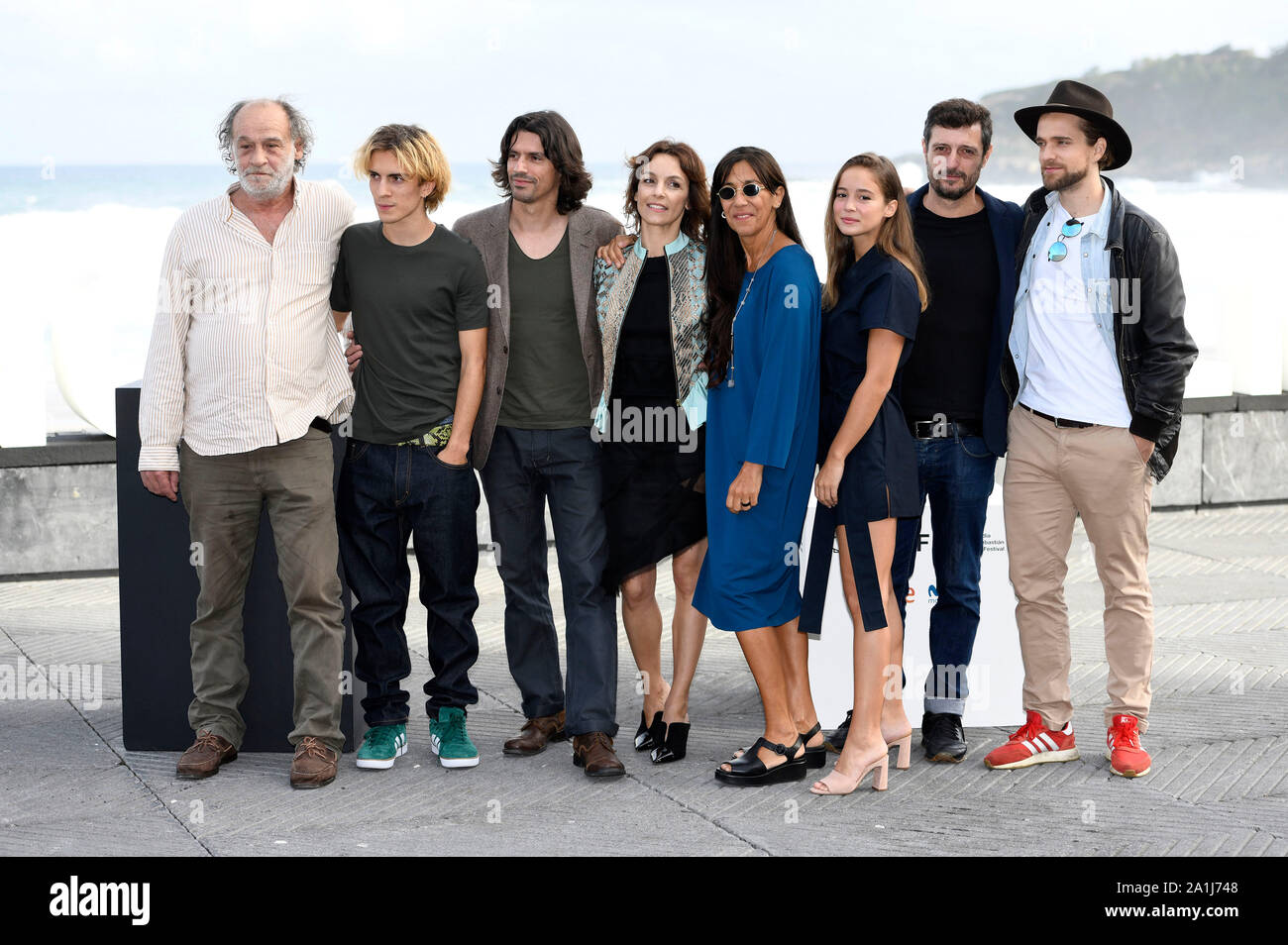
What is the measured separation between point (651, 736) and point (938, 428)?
146cm

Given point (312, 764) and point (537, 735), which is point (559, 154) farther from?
point (312, 764)

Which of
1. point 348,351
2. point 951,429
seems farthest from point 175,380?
point 951,429

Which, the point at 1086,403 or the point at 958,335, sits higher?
the point at 958,335

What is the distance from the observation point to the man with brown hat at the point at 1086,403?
14.6ft

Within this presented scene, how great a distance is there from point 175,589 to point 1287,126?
6209 centimetres

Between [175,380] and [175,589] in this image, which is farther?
[175,589]

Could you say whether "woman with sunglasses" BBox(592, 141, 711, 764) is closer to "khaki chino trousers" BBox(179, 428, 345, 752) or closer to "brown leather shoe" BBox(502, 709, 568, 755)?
"brown leather shoe" BBox(502, 709, 568, 755)

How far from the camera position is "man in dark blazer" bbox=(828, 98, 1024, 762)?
459 cm

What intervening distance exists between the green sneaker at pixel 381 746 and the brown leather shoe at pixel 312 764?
10cm

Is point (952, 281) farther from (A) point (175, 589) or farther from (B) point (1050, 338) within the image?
(A) point (175, 589)

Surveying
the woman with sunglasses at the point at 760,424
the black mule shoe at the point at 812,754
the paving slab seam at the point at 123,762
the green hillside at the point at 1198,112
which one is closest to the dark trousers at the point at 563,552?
the woman with sunglasses at the point at 760,424

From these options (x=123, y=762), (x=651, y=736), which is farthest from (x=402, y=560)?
(x=123, y=762)

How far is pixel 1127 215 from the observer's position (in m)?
4.50

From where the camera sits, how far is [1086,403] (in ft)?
14.9
